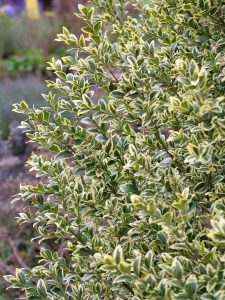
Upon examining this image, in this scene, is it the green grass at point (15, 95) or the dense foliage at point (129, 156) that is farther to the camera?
the green grass at point (15, 95)

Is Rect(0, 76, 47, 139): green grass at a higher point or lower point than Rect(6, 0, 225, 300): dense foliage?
lower

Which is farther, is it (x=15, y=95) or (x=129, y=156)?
(x=15, y=95)

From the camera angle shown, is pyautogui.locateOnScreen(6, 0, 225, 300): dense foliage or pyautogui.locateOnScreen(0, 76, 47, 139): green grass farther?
pyautogui.locateOnScreen(0, 76, 47, 139): green grass

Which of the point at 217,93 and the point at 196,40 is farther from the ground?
the point at 196,40

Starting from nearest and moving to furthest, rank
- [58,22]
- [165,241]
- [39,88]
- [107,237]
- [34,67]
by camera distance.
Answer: [165,241], [107,237], [39,88], [34,67], [58,22]

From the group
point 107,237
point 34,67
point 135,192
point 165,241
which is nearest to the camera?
point 165,241

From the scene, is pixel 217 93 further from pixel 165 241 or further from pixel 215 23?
pixel 165 241

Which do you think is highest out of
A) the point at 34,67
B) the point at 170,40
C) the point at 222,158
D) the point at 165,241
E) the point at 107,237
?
the point at 170,40

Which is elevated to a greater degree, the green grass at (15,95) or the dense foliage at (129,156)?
the dense foliage at (129,156)

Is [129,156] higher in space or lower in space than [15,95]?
higher

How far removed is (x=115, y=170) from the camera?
7.07 ft

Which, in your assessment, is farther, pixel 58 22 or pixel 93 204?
pixel 58 22

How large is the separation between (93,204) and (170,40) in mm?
708

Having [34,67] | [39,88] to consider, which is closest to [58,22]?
[34,67]
